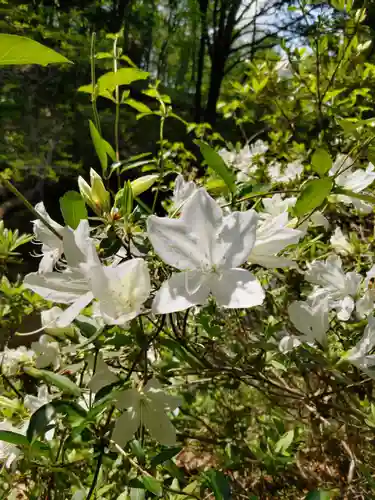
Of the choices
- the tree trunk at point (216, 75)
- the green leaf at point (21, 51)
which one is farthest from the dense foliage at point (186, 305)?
the tree trunk at point (216, 75)

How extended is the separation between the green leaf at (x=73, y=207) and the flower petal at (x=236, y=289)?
0.16 meters

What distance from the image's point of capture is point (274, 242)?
1.64 feet

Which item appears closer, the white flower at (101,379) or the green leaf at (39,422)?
the green leaf at (39,422)

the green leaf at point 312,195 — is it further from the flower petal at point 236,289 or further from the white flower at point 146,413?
the white flower at point 146,413

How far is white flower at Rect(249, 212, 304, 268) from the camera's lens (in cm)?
49

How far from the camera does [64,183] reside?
22.3 ft

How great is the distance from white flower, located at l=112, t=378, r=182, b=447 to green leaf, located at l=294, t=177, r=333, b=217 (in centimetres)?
29

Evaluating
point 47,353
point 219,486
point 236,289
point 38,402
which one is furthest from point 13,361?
point 236,289

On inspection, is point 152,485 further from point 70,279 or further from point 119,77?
point 119,77

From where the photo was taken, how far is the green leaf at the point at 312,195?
0.52 meters

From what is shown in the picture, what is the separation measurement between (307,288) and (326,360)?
40cm

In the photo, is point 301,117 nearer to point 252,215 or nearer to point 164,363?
point 164,363

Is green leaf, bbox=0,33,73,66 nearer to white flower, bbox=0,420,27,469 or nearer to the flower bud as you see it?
the flower bud

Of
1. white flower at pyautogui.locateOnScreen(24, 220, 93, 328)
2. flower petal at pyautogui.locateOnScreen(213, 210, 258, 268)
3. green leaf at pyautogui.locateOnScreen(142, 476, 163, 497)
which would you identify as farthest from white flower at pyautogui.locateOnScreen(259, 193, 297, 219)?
green leaf at pyautogui.locateOnScreen(142, 476, 163, 497)
